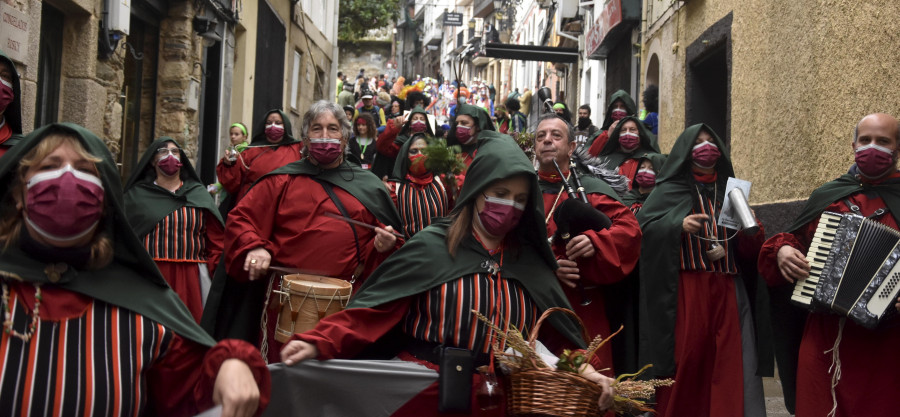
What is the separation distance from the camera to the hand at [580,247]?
5.27 m

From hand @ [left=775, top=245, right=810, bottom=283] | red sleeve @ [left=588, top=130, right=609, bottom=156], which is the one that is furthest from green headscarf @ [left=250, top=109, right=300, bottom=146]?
hand @ [left=775, top=245, right=810, bottom=283]

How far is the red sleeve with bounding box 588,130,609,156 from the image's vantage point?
34.4ft

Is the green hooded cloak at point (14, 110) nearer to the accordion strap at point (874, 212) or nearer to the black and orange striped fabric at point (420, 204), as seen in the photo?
the black and orange striped fabric at point (420, 204)

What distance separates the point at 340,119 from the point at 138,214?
74.4 inches

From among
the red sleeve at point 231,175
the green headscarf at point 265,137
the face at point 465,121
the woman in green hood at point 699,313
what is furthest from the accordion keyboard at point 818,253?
the green headscarf at point 265,137

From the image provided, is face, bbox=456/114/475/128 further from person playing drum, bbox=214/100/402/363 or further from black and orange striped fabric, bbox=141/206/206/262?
person playing drum, bbox=214/100/402/363

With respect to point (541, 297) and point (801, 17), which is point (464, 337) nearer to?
point (541, 297)

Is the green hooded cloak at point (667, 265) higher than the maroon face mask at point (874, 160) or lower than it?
lower

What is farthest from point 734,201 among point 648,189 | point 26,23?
point 26,23

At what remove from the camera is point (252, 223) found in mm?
5797

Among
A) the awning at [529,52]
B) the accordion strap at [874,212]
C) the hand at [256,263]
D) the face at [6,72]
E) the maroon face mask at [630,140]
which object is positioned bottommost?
the hand at [256,263]

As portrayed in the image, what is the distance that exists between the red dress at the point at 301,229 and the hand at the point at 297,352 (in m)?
2.07

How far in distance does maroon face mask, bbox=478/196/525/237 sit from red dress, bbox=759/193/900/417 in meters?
2.04

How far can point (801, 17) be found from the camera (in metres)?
9.41
